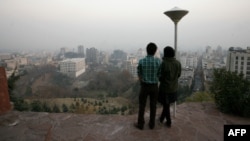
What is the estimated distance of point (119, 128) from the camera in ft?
10.4

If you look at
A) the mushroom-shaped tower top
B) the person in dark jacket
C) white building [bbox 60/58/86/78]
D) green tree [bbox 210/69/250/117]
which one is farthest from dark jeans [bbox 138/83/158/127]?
white building [bbox 60/58/86/78]

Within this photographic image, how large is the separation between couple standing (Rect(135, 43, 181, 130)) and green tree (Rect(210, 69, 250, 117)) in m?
1.60

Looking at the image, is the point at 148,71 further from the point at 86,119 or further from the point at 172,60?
the point at 86,119

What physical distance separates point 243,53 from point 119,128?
24.6 metres

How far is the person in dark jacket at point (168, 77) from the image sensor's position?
117 inches

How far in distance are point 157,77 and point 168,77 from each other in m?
0.18

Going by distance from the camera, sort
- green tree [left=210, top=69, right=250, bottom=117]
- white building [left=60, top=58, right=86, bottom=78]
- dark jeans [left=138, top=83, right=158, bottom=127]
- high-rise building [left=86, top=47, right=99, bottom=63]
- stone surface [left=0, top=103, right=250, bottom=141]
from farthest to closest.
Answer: high-rise building [left=86, top=47, right=99, bottom=63] < white building [left=60, top=58, right=86, bottom=78] < green tree [left=210, top=69, right=250, bottom=117] < dark jeans [left=138, top=83, right=158, bottom=127] < stone surface [left=0, top=103, right=250, bottom=141]

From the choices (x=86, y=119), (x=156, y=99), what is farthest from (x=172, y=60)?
(x=86, y=119)

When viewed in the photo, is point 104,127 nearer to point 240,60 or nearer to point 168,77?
point 168,77

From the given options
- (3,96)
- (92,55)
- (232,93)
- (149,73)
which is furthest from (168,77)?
(92,55)

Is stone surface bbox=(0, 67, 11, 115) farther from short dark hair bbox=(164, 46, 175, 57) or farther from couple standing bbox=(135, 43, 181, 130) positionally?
short dark hair bbox=(164, 46, 175, 57)

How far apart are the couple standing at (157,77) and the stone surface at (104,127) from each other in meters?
0.29

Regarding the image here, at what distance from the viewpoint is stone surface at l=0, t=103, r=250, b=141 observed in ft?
9.43

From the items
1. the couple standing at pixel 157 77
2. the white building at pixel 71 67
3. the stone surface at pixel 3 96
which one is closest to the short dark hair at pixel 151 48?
the couple standing at pixel 157 77
